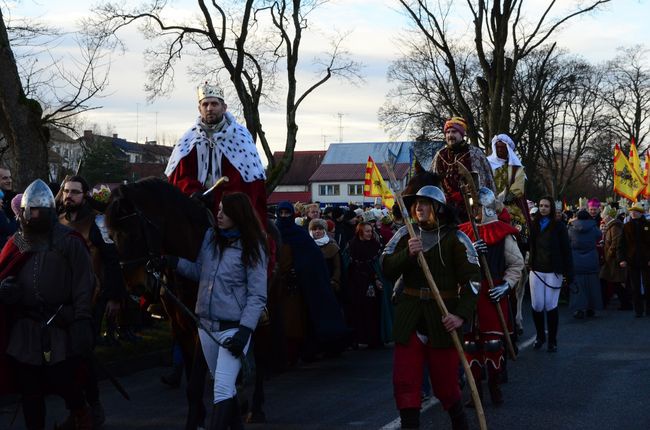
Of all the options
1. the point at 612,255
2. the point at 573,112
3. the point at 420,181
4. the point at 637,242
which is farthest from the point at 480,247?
the point at 573,112

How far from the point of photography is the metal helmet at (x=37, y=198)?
7102 mm

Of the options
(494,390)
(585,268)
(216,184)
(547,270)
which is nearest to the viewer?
(216,184)

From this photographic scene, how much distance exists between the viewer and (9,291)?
273 inches

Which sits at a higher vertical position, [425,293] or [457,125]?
[457,125]

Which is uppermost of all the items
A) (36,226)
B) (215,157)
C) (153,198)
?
(215,157)

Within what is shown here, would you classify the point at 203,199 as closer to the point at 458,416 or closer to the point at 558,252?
the point at 458,416

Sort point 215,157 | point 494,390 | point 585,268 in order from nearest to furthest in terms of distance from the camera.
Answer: point 215,157
point 494,390
point 585,268

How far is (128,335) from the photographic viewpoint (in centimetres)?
1359

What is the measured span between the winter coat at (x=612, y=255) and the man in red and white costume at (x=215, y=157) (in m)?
13.4

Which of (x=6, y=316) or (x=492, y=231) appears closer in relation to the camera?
(x=6, y=316)

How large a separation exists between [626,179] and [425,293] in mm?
21032

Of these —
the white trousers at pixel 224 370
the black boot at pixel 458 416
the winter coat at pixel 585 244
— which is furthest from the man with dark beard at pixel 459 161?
the winter coat at pixel 585 244

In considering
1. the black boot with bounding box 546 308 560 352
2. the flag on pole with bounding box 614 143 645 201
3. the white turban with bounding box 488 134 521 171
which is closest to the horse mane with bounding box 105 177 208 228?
the white turban with bounding box 488 134 521 171

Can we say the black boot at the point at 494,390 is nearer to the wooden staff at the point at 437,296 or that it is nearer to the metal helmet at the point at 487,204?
the metal helmet at the point at 487,204
